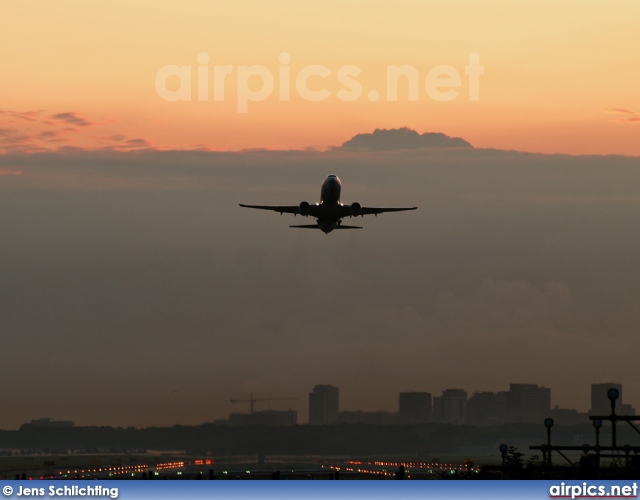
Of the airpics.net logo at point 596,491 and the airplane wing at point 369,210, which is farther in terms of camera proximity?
the airplane wing at point 369,210

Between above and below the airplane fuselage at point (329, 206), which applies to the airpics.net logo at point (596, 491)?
below

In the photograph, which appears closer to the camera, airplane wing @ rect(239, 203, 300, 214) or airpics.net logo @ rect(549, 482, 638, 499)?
airpics.net logo @ rect(549, 482, 638, 499)

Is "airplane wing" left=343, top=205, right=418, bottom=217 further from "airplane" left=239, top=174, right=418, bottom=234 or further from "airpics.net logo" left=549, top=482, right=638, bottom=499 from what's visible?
"airpics.net logo" left=549, top=482, right=638, bottom=499

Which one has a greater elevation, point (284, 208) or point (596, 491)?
point (284, 208)

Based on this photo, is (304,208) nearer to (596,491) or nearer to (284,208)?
(284,208)

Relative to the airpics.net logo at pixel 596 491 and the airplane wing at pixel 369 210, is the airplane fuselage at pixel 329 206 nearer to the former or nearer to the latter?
the airplane wing at pixel 369 210

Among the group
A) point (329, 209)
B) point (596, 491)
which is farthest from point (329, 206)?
point (596, 491)

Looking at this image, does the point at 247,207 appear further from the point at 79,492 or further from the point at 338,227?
the point at 79,492

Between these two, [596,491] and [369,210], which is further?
[369,210]

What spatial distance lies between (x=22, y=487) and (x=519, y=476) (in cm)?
9444

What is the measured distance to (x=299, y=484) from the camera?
59344mm

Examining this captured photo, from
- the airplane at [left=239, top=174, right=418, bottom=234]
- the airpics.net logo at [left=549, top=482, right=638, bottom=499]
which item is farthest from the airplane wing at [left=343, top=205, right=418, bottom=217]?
the airpics.net logo at [left=549, top=482, right=638, bottom=499]

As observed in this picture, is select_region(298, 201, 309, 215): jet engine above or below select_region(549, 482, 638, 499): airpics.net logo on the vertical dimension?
above

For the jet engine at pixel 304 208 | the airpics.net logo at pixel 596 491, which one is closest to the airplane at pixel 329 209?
the jet engine at pixel 304 208
